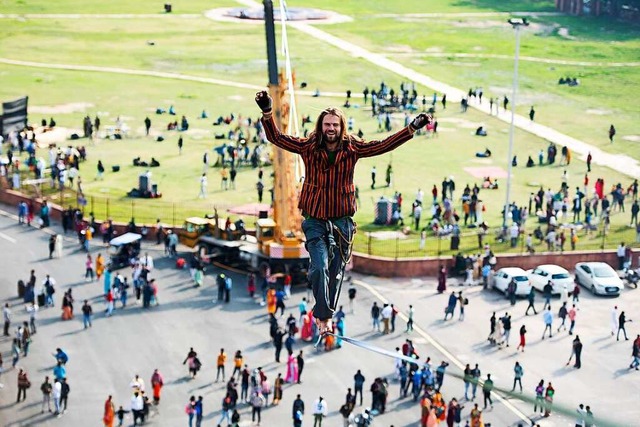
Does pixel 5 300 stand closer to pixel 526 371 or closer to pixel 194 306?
pixel 194 306

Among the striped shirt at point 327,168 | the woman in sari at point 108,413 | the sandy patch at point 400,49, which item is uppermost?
the striped shirt at point 327,168

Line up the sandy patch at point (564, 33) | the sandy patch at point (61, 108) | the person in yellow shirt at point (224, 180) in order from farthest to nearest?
1. the sandy patch at point (564, 33)
2. the sandy patch at point (61, 108)
3. the person in yellow shirt at point (224, 180)

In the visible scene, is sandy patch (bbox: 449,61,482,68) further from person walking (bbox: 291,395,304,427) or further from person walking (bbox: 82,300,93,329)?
person walking (bbox: 291,395,304,427)

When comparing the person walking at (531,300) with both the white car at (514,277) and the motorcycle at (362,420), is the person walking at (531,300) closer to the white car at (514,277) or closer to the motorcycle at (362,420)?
the white car at (514,277)

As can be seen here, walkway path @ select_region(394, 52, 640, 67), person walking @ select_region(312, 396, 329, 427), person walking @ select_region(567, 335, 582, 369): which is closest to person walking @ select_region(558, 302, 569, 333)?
person walking @ select_region(567, 335, 582, 369)

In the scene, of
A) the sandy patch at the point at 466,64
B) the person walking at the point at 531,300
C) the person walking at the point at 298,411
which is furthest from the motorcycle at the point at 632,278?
the sandy patch at the point at 466,64

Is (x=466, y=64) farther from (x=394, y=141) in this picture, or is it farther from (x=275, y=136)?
(x=275, y=136)
